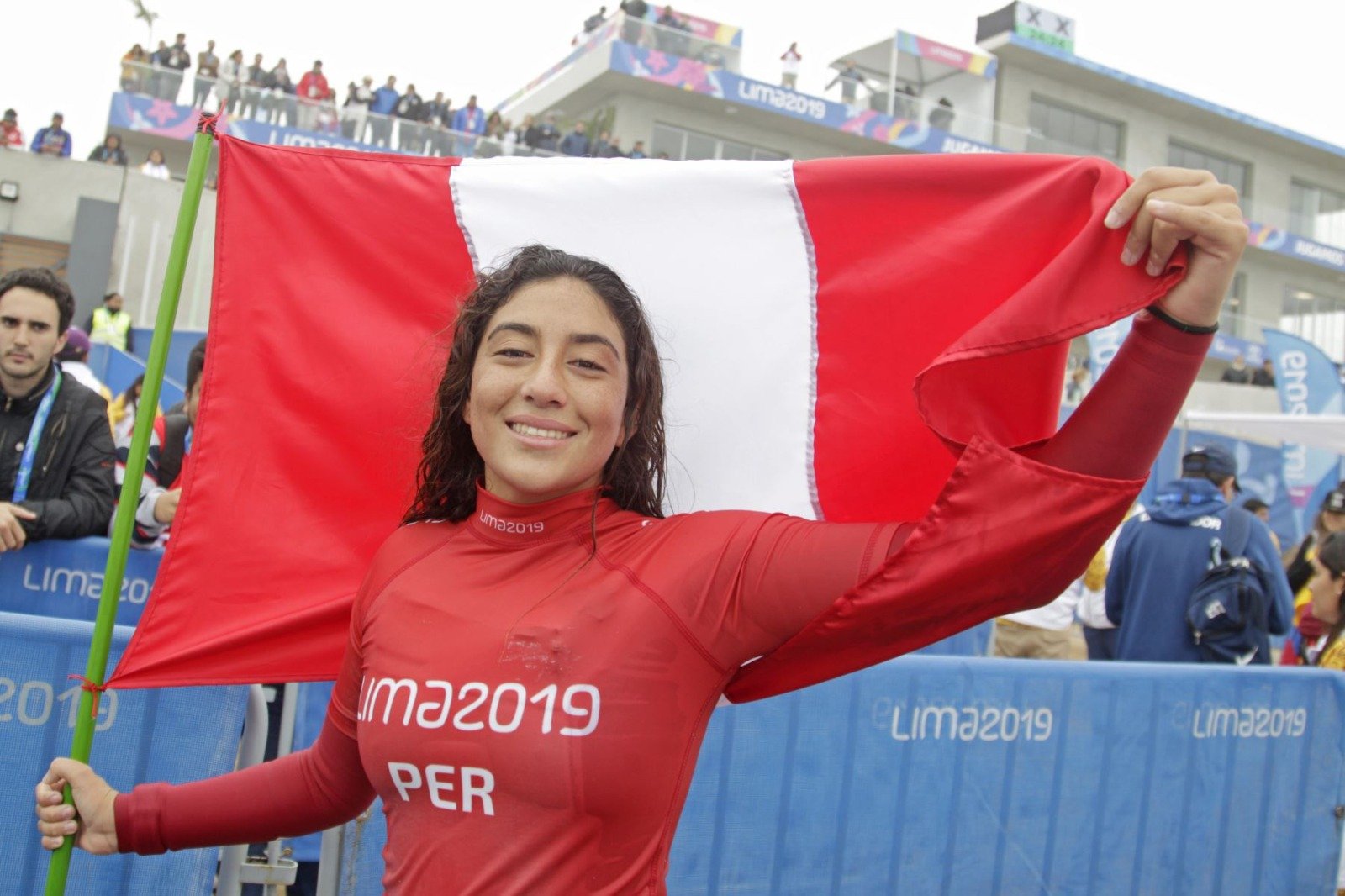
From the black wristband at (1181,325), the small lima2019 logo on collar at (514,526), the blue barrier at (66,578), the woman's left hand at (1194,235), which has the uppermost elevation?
the woman's left hand at (1194,235)

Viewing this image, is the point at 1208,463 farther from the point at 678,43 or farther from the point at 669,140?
the point at 678,43

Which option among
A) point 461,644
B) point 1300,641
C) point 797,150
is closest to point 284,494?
point 461,644

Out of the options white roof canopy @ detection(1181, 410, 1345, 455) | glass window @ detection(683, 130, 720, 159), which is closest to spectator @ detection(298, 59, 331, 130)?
glass window @ detection(683, 130, 720, 159)

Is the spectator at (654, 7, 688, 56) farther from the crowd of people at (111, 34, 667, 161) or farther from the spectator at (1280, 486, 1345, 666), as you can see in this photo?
the spectator at (1280, 486, 1345, 666)

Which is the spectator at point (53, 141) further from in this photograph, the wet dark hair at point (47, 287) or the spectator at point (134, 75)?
the wet dark hair at point (47, 287)

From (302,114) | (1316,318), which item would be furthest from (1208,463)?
(1316,318)

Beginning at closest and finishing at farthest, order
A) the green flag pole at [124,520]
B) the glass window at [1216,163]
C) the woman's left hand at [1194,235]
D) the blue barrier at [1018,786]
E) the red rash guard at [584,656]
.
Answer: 1. the woman's left hand at [1194,235]
2. the red rash guard at [584,656]
3. the green flag pole at [124,520]
4. the blue barrier at [1018,786]
5. the glass window at [1216,163]

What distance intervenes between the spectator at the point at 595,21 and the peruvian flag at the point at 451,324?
104ft

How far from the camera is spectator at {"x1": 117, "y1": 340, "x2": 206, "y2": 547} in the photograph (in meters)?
4.37

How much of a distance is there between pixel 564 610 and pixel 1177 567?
5080mm

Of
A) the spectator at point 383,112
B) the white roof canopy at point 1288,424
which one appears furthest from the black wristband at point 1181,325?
the spectator at point 383,112

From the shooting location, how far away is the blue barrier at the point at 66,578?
4.48 metres

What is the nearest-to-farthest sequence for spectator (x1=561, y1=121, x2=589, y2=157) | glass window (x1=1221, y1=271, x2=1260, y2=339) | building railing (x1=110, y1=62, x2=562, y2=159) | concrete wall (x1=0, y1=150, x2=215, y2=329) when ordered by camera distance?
concrete wall (x1=0, y1=150, x2=215, y2=329) < building railing (x1=110, y1=62, x2=562, y2=159) < spectator (x1=561, y1=121, x2=589, y2=157) < glass window (x1=1221, y1=271, x2=1260, y2=339)

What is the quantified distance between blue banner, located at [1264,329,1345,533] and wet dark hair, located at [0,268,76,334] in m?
14.0
